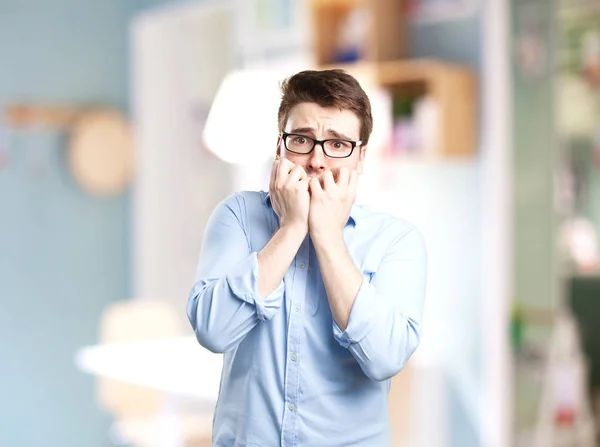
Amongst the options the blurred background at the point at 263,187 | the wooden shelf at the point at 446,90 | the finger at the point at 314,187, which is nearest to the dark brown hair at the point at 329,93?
the finger at the point at 314,187

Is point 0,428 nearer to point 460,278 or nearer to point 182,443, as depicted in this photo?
point 182,443

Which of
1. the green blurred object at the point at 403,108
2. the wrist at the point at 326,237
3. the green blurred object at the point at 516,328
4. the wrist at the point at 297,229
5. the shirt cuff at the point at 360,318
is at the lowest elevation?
the green blurred object at the point at 516,328

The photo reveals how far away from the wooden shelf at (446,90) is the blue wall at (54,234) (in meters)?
2.13

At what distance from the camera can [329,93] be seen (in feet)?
4.27

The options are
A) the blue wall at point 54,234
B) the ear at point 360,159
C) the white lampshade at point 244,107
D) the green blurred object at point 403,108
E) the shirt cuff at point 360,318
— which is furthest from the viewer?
the blue wall at point 54,234

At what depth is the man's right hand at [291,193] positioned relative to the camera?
1281mm

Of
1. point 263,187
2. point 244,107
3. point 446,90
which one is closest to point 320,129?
point 244,107

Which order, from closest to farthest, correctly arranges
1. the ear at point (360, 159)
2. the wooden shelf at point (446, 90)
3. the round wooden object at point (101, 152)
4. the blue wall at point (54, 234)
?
the ear at point (360, 159) → the wooden shelf at point (446, 90) → the blue wall at point (54, 234) → the round wooden object at point (101, 152)

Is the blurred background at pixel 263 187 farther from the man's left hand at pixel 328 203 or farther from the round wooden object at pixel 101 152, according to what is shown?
the man's left hand at pixel 328 203

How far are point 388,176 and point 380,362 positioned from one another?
315 cm

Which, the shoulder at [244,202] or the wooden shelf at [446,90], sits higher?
the wooden shelf at [446,90]

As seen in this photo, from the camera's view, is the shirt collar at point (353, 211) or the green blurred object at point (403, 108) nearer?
the shirt collar at point (353, 211)

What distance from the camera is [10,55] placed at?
5062 mm

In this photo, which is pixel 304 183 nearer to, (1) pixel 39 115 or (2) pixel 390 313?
(2) pixel 390 313
